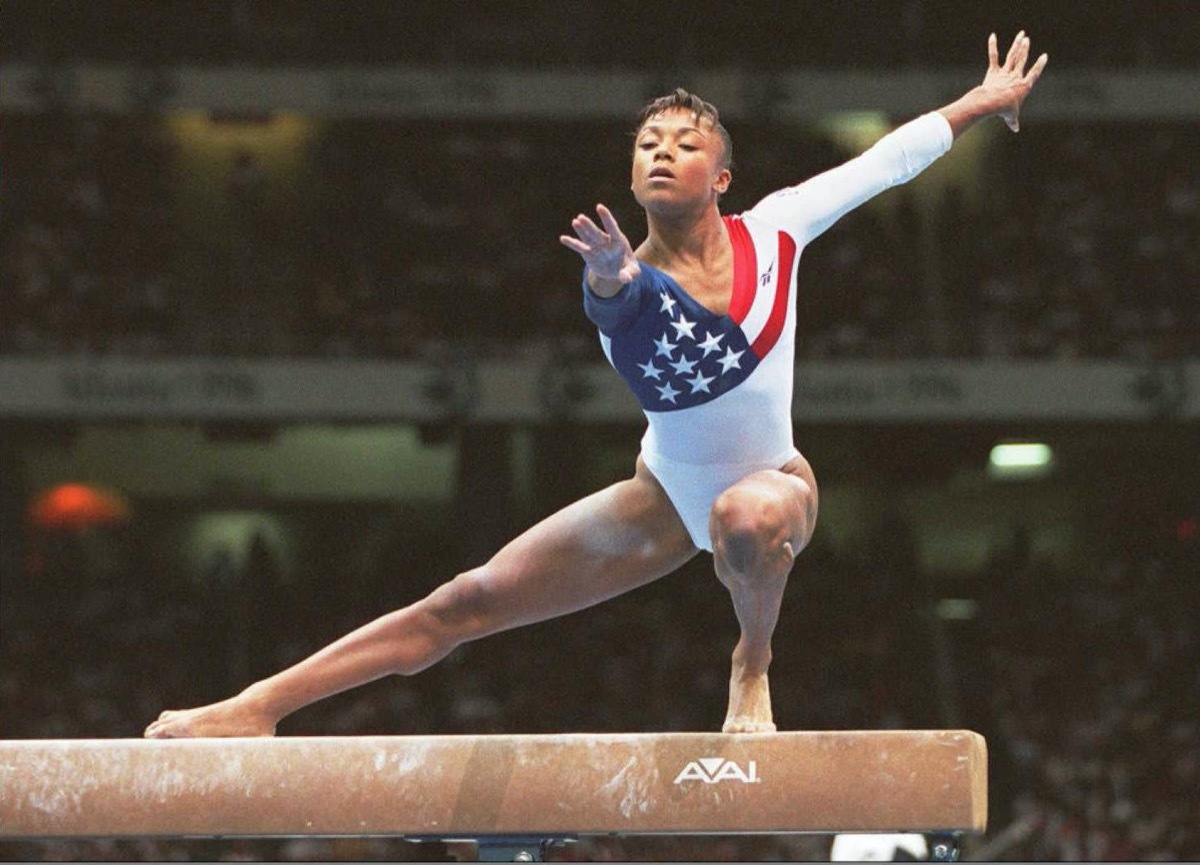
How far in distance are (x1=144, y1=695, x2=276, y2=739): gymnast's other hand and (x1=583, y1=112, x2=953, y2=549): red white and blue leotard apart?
141cm

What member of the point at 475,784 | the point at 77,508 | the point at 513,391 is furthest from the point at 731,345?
the point at 77,508

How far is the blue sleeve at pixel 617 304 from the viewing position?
4.65 meters

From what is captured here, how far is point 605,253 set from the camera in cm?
452

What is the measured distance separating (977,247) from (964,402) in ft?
12.5

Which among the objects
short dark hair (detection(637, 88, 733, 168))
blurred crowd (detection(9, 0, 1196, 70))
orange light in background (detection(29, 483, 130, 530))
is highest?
blurred crowd (detection(9, 0, 1196, 70))

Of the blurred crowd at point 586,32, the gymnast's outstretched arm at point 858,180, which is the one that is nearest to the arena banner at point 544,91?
the blurred crowd at point 586,32

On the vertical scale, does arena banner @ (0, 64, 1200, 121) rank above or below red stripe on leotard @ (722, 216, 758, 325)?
above

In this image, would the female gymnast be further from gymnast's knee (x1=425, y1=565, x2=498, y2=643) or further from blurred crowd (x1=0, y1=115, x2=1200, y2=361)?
blurred crowd (x1=0, y1=115, x2=1200, y2=361)

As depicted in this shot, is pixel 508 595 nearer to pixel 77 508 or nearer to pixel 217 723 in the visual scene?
pixel 217 723

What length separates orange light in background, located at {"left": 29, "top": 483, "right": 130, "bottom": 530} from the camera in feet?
76.5

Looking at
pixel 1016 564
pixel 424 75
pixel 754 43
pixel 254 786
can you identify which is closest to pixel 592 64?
pixel 424 75

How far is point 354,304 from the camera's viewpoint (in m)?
19.0

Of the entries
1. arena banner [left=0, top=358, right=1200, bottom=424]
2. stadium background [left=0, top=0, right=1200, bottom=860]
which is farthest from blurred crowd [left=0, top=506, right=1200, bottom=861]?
arena banner [left=0, top=358, right=1200, bottom=424]

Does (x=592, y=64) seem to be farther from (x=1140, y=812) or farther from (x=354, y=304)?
(x=1140, y=812)
